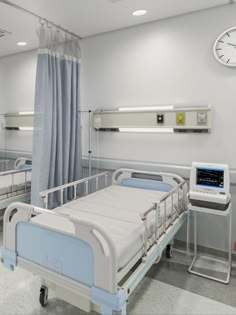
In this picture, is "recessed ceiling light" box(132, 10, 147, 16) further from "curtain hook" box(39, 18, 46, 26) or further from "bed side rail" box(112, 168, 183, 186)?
"bed side rail" box(112, 168, 183, 186)

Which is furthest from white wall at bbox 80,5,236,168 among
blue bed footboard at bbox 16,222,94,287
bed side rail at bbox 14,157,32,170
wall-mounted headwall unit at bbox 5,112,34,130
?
blue bed footboard at bbox 16,222,94,287

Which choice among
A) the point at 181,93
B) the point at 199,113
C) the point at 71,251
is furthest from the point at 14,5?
the point at 71,251

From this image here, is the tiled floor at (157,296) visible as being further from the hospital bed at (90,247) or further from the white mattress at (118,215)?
the white mattress at (118,215)

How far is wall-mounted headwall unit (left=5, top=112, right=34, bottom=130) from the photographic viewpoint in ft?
13.4

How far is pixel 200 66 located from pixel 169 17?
682 mm

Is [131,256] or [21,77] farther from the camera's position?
[21,77]

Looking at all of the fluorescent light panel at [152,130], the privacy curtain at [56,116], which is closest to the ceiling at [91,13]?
the privacy curtain at [56,116]

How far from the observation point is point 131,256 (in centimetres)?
165

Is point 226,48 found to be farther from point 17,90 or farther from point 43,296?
point 17,90

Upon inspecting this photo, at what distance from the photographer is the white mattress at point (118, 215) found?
1.66 m

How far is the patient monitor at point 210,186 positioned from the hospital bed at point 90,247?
28 centimetres

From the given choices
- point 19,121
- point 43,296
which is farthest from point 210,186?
point 19,121

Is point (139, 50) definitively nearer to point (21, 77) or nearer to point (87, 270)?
point (21, 77)

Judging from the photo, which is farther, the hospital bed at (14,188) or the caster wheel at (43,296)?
the hospital bed at (14,188)
